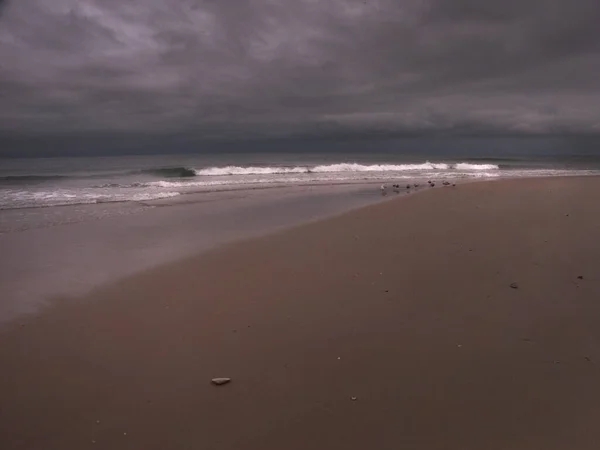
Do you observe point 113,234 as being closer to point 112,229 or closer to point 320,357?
point 112,229

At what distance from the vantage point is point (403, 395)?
325 centimetres

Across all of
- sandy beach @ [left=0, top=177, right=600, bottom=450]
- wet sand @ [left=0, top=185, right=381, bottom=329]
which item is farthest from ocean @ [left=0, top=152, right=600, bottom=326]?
sandy beach @ [left=0, top=177, right=600, bottom=450]

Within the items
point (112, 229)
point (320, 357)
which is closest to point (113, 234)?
point (112, 229)

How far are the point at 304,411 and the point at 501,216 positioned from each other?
9.20 m

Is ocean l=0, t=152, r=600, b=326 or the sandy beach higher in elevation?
ocean l=0, t=152, r=600, b=326

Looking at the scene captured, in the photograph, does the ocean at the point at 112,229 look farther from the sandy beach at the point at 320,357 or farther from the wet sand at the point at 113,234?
the sandy beach at the point at 320,357

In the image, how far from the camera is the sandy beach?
2.89 meters

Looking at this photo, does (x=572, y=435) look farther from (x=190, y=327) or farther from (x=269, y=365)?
(x=190, y=327)

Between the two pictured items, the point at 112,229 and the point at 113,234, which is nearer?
the point at 113,234

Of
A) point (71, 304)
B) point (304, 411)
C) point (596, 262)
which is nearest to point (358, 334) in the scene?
point (304, 411)

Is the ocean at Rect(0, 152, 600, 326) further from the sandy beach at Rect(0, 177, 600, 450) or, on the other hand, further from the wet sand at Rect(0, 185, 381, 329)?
the sandy beach at Rect(0, 177, 600, 450)

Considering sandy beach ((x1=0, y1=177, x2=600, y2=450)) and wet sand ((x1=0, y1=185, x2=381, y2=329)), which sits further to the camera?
wet sand ((x1=0, y1=185, x2=381, y2=329))

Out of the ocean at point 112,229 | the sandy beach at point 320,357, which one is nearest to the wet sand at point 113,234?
the ocean at point 112,229

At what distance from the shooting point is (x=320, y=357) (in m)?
3.82
